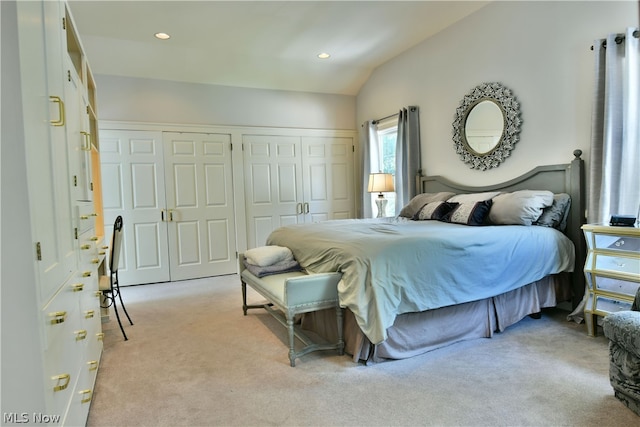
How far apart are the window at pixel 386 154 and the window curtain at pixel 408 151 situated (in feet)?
1.58

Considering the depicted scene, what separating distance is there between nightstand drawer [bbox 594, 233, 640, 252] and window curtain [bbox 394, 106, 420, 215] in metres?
2.35

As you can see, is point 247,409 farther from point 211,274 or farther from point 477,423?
point 211,274

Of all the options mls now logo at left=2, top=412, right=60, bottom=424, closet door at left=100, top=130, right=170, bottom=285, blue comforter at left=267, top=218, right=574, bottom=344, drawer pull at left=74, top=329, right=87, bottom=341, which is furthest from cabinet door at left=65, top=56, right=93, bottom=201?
closet door at left=100, top=130, right=170, bottom=285

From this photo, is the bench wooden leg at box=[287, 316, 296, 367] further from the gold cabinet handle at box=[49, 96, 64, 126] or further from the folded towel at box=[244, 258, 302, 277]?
the gold cabinet handle at box=[49, 96, 64, 126]

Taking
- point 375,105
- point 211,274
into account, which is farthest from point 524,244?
point 211,274

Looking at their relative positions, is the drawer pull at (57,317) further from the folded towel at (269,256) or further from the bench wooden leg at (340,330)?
the folded towel at (269,256)

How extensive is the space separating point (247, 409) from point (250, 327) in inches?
49.1

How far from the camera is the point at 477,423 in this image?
5.88ft

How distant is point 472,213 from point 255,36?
10.1 ft

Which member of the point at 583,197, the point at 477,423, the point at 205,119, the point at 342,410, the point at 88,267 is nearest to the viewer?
the point at 477,423

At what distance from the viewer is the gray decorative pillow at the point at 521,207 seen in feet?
10.2

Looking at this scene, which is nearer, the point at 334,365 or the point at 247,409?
the point at 247,409

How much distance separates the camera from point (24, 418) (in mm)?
1081

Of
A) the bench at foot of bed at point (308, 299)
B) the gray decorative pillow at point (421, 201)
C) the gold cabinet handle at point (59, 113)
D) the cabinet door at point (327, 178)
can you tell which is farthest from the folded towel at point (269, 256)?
the cabinet door at point (327, 178)
